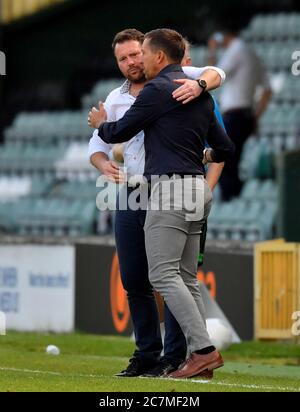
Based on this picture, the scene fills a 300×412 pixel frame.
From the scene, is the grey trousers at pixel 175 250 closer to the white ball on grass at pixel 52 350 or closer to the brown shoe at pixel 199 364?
the brown shoe at pixel 199 364

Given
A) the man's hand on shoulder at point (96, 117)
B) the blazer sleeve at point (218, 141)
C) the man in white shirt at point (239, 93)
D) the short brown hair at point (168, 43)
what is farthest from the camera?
the man in white shirt at point (239, 93)

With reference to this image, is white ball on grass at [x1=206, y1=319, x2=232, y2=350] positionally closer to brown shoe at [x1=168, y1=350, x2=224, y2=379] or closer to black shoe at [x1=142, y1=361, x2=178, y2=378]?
black shoe at [x1=142, y1=361, x2=178, y2=378]

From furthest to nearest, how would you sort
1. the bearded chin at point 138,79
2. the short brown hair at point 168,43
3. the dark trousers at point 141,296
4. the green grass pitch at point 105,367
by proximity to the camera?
the bearded chin at point 138,79 < the dark trousers at point 141,296 < the short brown hair at point 168,43 < the green grass pitch at point 105,367

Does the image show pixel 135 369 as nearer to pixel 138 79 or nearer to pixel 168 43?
pixel 138 79

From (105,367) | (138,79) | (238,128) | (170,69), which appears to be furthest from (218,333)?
(238,128)

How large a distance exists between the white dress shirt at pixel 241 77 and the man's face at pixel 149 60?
693cm

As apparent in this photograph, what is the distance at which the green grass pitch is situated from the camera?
7.14 meters

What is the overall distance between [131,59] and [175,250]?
1.27m

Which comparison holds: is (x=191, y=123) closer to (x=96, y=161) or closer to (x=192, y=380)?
(x=96, y=161)

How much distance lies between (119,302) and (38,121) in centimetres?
789

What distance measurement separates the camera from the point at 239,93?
14633mm

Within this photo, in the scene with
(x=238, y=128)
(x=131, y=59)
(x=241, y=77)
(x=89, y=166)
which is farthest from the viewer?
(x=89, y=166)

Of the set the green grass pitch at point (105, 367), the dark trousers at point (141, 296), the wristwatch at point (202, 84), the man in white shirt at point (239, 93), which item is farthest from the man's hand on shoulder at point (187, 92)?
the man in white shirt at point (239, 93)

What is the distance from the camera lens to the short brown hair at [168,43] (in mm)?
7535
